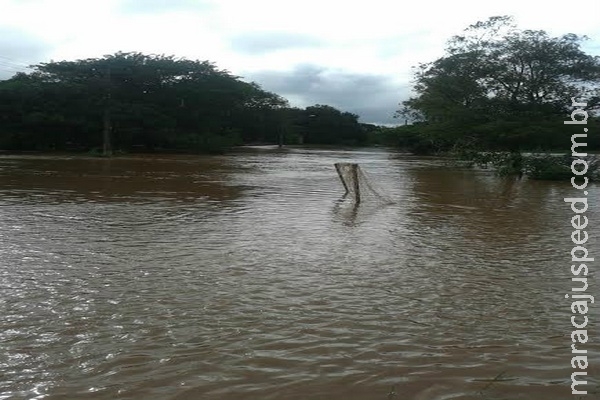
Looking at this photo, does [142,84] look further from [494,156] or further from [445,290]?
[445,290]

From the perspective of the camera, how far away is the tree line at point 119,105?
46688 millimetres

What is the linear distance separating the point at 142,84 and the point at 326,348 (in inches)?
2010

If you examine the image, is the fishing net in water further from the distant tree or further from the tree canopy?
the distant tree

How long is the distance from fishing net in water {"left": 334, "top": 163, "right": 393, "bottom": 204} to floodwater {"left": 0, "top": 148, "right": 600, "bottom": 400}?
144 inches

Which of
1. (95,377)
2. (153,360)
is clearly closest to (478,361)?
(153,360)

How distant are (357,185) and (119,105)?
3763cm

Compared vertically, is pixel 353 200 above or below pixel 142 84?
below

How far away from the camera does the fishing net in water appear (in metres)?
14.5

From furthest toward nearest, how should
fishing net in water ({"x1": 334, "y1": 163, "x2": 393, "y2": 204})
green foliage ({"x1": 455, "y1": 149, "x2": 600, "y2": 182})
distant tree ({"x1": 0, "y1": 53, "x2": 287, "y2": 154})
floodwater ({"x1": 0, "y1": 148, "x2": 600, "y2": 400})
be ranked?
distant tree ({"x1": 0, "y1": 53, "x2": 287, "y2": 154}) < green foliage ({"x1": 455, "y1": 149, "x2": 600, "y2": 182}) < fishing net in water ({"x1": 334, "y1": 163, "x2": 393, "y2": 204}) < floodwater ({"x1": 0, "y1": 148, "x2": 600, "y2": 400})

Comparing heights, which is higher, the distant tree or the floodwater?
the distant tree

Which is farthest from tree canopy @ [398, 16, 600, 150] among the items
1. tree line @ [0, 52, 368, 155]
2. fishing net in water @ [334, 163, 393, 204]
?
tree line @ [0, 52, 368, 155]

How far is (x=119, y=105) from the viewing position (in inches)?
1854

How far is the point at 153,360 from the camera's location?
3.82 m

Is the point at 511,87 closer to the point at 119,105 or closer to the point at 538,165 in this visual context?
the point at 538,165
